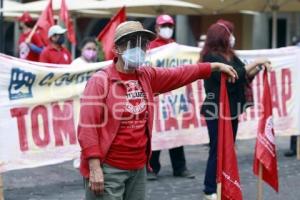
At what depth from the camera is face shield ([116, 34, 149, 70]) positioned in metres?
4.57

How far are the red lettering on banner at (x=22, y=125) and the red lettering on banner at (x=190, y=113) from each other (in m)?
2.36

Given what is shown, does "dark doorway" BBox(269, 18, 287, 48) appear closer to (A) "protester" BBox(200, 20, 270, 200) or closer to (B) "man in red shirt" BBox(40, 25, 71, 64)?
(B) "man in red shirt" BBox(40, 25, 71, 64)

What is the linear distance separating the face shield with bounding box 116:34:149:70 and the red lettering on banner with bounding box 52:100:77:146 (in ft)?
11.0

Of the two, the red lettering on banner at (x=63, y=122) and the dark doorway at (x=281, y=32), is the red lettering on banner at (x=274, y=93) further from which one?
the dark doorway at (x=281, y=32)

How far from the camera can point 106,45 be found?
10.4 metres

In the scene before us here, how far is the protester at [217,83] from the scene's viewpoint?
6.93 meters

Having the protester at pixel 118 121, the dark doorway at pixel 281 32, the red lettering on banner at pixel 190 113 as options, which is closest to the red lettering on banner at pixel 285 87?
the red lettering on banner at pixel 190 113

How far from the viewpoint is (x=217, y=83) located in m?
7.05

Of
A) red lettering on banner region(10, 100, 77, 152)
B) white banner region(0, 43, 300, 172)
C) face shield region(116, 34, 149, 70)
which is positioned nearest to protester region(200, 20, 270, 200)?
white banner region(0, 43, 300, 172)

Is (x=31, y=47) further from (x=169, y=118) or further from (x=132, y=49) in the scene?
(x=132, y=49)

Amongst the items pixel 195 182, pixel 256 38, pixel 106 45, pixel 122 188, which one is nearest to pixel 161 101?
pixel 195 182

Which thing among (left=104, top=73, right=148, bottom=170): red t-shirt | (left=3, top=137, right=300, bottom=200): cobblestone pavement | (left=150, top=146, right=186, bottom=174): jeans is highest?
(left=104, top=73, right=148, bottom=170): red t-shirt

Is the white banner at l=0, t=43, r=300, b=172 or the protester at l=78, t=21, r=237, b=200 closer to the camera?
the protester at l=78, t=21, r=237, b=200

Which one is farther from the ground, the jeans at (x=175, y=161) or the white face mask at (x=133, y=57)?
the white face mask at (x=133, y=57)
